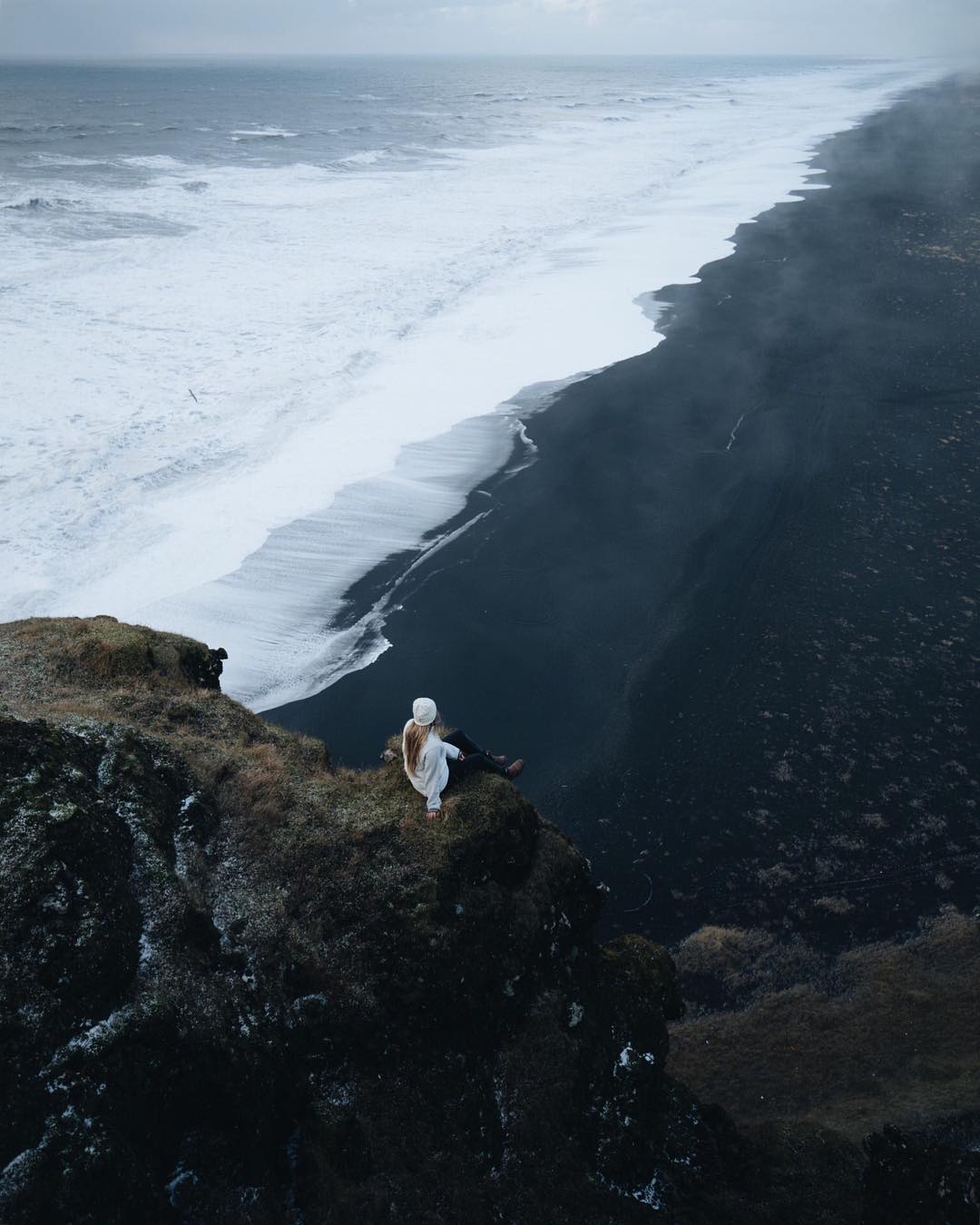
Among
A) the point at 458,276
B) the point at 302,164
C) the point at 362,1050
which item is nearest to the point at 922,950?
the point at 362,1050

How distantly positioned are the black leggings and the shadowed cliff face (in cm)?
24

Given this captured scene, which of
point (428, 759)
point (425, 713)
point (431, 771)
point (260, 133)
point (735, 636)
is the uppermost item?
point (260, 133)

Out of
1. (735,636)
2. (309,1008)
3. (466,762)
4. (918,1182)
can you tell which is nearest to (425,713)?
(466,762)

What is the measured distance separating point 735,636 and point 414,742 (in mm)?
8750

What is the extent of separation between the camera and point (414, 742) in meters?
7.91

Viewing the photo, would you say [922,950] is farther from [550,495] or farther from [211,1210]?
[550,495]

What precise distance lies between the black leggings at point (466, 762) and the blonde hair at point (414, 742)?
35 cm

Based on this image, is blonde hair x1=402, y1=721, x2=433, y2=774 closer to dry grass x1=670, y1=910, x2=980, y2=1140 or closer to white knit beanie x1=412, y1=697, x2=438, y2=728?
white knit beanie x1=412, y1=697, x2=438, y2=728

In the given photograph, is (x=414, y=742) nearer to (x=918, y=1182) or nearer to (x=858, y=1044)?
(x=918, y=1182)

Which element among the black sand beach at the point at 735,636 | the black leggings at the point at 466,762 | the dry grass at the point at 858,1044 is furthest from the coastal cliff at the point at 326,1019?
the black sand beach at the point at 735,636

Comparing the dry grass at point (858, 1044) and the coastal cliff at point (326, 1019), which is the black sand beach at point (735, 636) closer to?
the dry grass at point (858, 1044)

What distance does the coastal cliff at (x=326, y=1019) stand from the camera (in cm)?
595

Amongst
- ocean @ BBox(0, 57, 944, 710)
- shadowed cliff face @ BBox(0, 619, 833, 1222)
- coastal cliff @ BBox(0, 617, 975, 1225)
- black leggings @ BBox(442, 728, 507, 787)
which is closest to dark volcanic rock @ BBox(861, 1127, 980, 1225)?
coastal cliff @ BBox(0, 617, 975, 1225)

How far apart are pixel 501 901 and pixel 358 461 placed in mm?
15137
